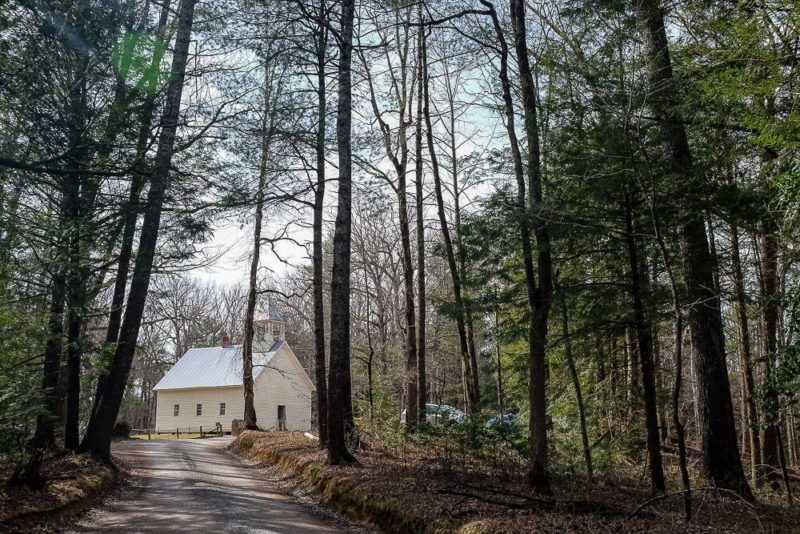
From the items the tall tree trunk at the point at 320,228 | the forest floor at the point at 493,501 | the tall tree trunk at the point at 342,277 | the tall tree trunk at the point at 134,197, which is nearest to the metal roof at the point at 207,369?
the tall tree trunk at the point at 320,228

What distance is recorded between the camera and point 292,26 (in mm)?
12750

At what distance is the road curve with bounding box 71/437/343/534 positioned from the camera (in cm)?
731

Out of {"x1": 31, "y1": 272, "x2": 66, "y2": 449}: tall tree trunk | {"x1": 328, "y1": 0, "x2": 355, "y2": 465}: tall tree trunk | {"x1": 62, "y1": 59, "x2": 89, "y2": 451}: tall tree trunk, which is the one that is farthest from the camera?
{"x1": 328, "y1": 0, "x2": 355, "y2": 465}: tall tree trunk

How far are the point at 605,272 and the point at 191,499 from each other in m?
8.23

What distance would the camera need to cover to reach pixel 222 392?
36.7 metres

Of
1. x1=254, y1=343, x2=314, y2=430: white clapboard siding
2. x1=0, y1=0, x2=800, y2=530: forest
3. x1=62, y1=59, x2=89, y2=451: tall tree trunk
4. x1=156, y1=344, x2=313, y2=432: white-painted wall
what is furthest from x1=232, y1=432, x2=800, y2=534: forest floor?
x1=156, y1=344, x2=313, y2=432: white-painted wall

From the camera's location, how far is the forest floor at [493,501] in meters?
5.74

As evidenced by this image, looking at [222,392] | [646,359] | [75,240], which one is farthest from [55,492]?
[222,392]

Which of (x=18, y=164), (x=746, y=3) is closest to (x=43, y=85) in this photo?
(x=18, y=164)

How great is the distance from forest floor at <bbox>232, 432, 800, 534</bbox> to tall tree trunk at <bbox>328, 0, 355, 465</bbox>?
70cm

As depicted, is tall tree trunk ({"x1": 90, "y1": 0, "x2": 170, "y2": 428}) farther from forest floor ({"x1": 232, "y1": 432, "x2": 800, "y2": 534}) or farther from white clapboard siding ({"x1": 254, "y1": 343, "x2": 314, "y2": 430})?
white clapboard siding ({"x1": 254, "y1": 343, "x2": 314, "y2": 430})

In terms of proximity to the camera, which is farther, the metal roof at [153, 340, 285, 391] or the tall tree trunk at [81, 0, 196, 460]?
the metal roof at [153, 340, 285, 391]

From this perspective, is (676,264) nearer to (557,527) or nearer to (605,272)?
(605,272)

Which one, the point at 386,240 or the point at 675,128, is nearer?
the point at 675,128
